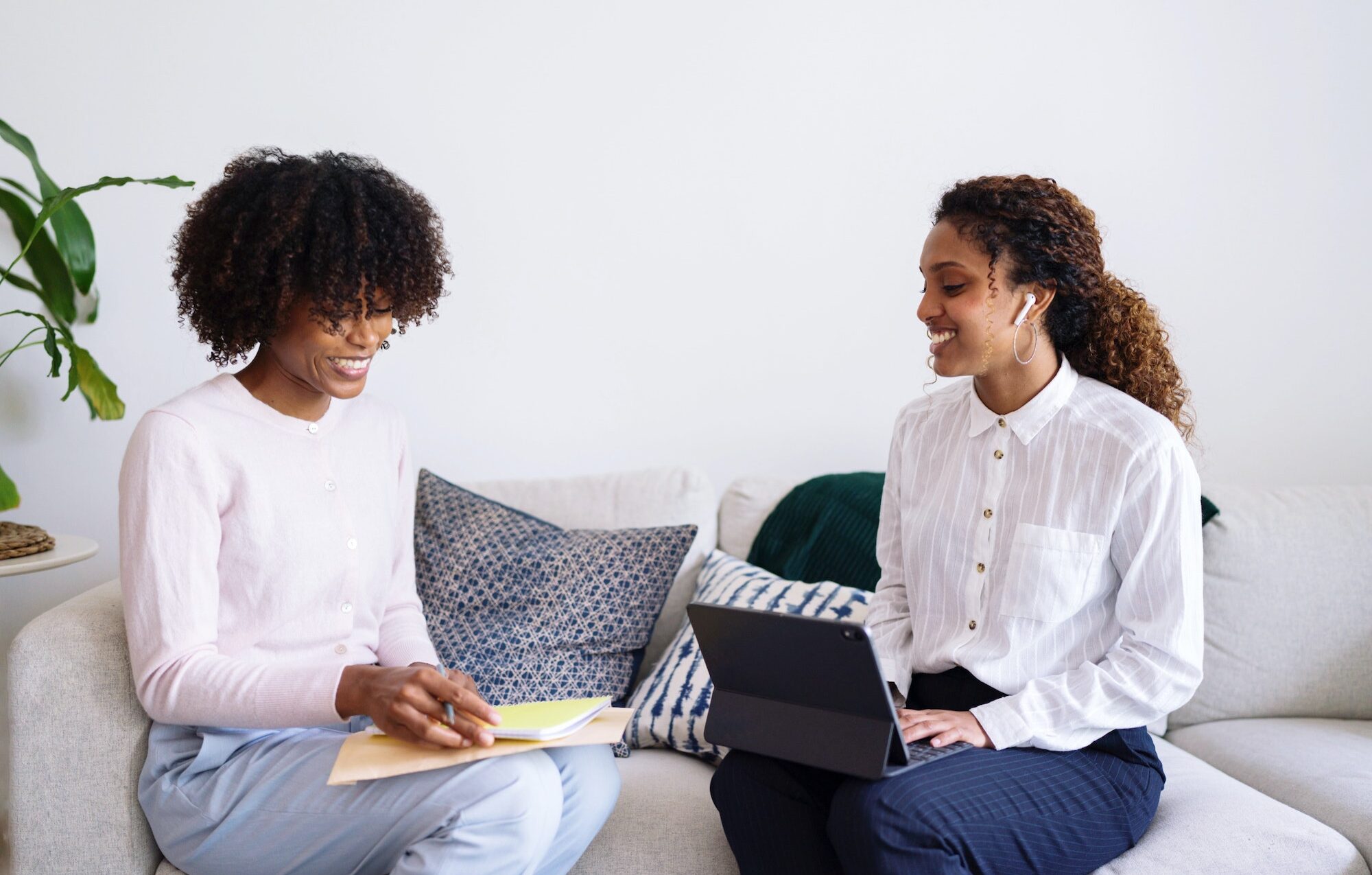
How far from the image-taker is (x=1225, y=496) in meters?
1.99

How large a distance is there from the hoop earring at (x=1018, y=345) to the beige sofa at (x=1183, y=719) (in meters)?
0.62

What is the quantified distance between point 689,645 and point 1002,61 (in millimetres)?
1417

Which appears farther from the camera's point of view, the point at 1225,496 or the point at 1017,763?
the point at 1225,496

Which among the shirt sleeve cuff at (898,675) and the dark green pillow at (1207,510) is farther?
the dark green pillow at (1207,510)

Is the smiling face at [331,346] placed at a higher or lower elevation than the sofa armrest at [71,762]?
higher

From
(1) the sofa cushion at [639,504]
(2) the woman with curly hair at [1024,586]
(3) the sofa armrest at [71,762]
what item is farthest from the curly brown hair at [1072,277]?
(3) the sofa armrest at [71,762]

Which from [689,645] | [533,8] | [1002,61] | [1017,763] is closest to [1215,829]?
[1017,763]

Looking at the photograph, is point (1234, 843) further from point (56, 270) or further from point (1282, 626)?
point (56, 270)

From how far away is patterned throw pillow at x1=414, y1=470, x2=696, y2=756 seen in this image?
1774 millimetres

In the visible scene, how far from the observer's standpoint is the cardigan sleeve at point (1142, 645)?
1276 millimetres

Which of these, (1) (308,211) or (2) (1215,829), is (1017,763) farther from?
(1) (308,211)

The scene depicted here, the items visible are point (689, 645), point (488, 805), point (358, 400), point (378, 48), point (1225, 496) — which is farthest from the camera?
point (378, 48)

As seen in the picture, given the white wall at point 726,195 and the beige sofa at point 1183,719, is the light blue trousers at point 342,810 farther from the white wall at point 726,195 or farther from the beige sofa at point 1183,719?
the white wall at point 726,195

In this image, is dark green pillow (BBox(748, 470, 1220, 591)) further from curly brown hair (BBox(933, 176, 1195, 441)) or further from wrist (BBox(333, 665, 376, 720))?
wrist (BBox(333, 665, 376, 720))
